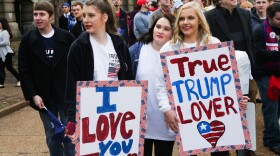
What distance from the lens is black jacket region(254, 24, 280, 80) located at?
236 inches

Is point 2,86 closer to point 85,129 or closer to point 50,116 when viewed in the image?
point 50,116

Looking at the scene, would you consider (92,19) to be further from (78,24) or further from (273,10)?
(78,24)

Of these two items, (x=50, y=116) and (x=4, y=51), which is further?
(x=4, y=51)

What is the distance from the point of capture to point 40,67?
5.12m

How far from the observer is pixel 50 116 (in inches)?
196

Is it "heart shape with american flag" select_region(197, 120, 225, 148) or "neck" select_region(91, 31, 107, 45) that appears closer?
"heart shape with american flag" select_region(197, 120, 225, 148)

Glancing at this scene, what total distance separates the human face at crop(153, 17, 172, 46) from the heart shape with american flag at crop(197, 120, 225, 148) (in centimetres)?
87

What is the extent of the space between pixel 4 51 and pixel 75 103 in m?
8.77

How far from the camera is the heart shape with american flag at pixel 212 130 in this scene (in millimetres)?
3881

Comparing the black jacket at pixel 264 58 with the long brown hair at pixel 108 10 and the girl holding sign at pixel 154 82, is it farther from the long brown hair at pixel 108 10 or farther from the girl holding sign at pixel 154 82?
the long brown hair at pixel 108 10

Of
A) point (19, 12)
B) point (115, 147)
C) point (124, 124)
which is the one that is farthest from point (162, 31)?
point (19, 12)

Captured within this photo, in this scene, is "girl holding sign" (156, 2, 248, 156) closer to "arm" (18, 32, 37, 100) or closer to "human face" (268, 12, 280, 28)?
"arm" (18, 32, 37, 100)

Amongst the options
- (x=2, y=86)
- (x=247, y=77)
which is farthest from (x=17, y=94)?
(x=247, y=77)

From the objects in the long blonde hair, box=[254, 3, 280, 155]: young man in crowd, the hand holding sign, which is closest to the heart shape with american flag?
the hand holding sign
